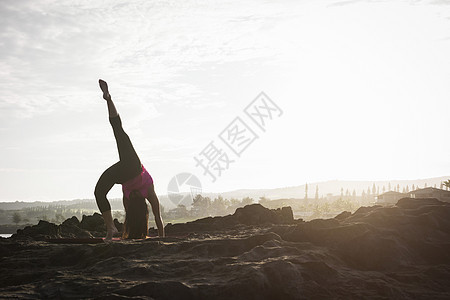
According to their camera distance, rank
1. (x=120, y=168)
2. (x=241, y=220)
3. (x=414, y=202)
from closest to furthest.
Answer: (x=120, y=168), (x=414, y=202), (x=241, y=220)

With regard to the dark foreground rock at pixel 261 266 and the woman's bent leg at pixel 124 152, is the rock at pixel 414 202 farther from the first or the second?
the woman's bent leg at pixel 124 152

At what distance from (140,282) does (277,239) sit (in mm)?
3212

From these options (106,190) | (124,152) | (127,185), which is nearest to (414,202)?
(127,185)

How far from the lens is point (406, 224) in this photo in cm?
873

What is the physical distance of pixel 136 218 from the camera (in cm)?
962

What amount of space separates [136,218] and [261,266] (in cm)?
453

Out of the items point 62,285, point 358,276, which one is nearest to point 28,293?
point 62,285

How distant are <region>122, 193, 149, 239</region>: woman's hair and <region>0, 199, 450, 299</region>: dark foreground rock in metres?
1.11

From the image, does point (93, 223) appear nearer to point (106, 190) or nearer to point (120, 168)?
point (106, 190)

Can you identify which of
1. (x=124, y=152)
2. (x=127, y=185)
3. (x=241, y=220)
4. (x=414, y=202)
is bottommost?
(x=241, y=220)

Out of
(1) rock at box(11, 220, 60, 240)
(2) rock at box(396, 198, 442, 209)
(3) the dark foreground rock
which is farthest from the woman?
(2) rock at box(396, 198, 442, 209)

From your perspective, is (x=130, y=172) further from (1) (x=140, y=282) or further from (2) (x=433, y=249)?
(2) (x=433, y=249)

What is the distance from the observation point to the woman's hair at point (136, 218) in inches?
373

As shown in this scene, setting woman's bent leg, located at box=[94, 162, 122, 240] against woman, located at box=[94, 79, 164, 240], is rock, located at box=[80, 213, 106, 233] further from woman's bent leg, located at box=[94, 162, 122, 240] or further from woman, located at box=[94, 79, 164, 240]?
woman's bent leg, located at box=[94, 162, 122, 240]
